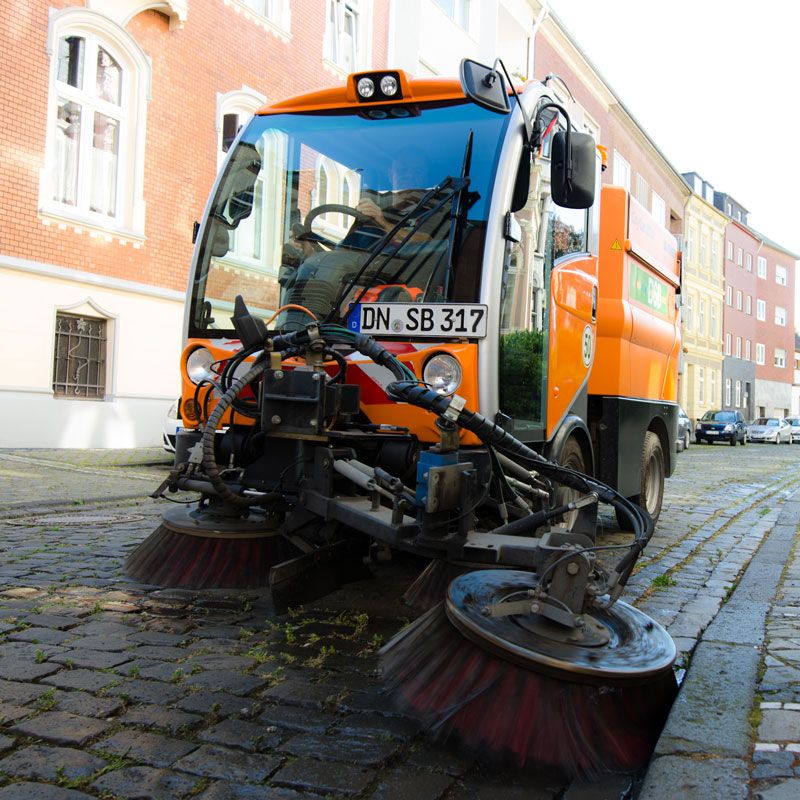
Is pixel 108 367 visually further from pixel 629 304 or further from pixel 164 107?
pixel 629 304

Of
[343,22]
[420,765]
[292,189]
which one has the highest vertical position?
[343,22]

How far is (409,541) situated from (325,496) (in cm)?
62

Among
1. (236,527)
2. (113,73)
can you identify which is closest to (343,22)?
(113,73)

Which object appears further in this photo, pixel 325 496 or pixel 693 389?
pixel 693 389

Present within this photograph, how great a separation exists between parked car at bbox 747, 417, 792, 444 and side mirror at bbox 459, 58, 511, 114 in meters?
46.0

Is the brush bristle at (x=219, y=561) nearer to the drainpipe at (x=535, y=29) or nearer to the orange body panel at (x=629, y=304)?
the orange body panel at (x=629, y=304)

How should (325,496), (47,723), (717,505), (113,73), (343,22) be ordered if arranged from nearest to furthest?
(47,723), (325,496), (717,505), (113,73), (343,22)

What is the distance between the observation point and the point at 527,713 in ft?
8.74

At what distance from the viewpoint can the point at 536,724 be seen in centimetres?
265

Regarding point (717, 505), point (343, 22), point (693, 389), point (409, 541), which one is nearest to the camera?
point (409, 541)

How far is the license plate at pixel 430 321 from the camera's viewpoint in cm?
440

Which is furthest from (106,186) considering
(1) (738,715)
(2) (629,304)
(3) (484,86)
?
(1) (738,715)

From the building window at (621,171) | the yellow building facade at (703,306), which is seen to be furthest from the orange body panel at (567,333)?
the yellow building facade at (703,306)

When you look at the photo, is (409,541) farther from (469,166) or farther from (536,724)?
(469,166)
